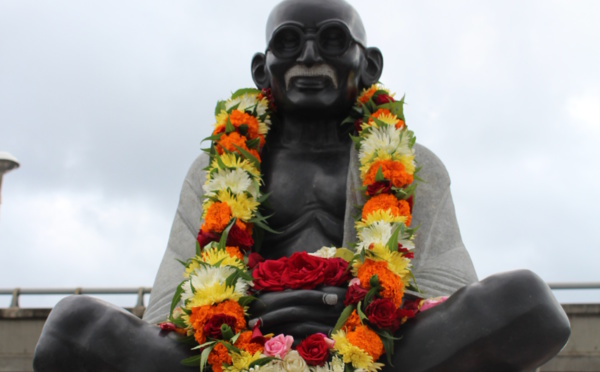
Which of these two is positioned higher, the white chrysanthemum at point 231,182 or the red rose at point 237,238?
the white chrysanthemum at point 231,182

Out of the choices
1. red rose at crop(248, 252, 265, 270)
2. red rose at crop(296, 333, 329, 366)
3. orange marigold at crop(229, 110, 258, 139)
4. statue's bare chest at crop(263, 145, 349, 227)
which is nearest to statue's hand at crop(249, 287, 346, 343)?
red rose at crop(296, 333, 329, 366)

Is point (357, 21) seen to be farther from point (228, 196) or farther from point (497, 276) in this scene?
point (497, 276)

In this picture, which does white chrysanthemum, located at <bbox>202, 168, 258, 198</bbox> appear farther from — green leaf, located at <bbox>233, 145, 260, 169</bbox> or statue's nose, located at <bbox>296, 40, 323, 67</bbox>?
statue's nose, located at <bbox>296, 40, 323, 67</bbox>

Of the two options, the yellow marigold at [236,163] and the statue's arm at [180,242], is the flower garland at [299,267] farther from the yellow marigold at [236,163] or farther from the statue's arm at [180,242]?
the statue's arm at [180,242]

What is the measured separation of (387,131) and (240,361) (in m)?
1.58

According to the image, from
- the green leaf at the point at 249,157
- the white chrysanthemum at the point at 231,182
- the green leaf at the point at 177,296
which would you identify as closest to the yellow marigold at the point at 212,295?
the green leaf at the point at 177,296

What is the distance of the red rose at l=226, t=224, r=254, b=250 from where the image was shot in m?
4.81

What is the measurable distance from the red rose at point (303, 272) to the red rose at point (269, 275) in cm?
3

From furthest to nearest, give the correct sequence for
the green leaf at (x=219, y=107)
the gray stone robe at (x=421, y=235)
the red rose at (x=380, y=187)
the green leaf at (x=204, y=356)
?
1. the green leaf at (x=219, y=107)
2. the gray stone robe at (x=421, y=235)
3. the red rose at (x=380, y=187)
4. the green leaf at (x=204, y=356)

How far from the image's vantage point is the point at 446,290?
190 inches

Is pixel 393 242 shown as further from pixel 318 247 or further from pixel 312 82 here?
pixel 312 82

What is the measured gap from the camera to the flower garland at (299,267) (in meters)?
4.20

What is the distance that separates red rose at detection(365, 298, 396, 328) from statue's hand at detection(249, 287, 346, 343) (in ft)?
0.67

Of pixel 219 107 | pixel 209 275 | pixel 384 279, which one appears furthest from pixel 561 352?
pixel 209 275
